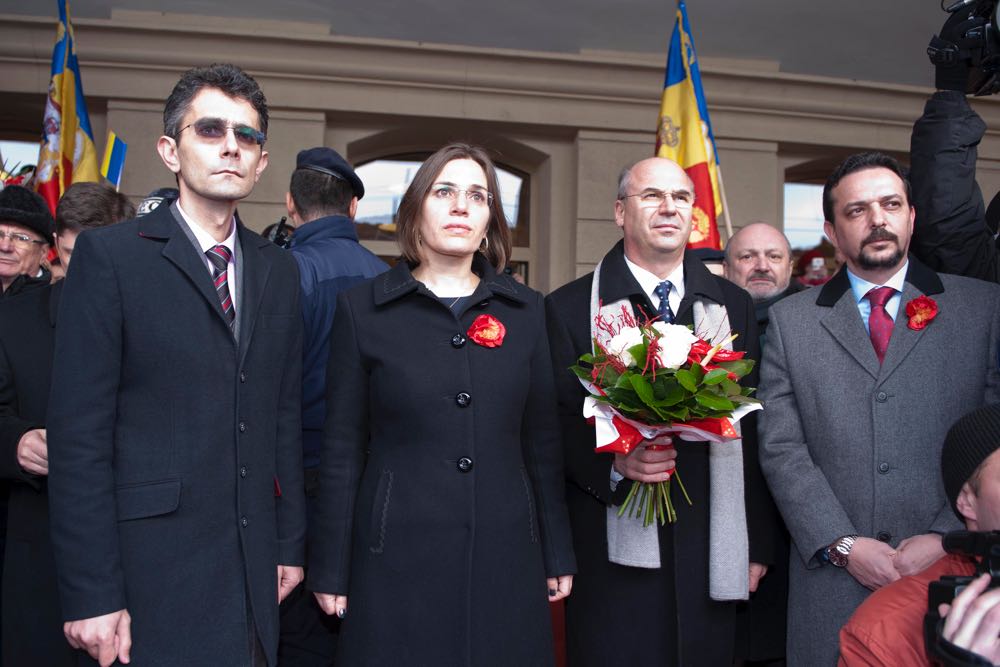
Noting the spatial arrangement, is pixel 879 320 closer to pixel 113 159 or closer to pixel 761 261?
pixel 761 261

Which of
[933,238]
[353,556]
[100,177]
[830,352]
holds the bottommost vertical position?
[353,556]

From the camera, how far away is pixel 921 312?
293 cm

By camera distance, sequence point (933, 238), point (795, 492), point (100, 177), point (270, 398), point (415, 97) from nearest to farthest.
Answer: point (270, 398)
point (795, 492)
point (933, 238)
point (100, 177)
point (415, 97)

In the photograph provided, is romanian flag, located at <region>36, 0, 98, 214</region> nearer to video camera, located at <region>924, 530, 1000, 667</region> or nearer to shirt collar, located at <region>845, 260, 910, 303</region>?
shirt collar, located at <region>845, 260, 910, 303</region>

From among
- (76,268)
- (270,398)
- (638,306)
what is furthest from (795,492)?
(76,268)

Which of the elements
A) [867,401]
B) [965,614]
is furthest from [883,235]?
[965,614]

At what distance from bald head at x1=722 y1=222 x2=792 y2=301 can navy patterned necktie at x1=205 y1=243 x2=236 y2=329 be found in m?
3.05

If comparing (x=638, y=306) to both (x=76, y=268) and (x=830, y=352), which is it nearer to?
(x=830, y=352)

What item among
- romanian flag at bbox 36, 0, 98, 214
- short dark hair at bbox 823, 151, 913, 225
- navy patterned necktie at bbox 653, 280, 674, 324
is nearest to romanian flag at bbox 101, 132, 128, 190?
romanian flag at bbox 36, 0, 98, 214

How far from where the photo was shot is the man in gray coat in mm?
2824

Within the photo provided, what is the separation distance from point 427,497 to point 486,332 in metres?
0.51

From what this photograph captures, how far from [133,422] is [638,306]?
1.72m

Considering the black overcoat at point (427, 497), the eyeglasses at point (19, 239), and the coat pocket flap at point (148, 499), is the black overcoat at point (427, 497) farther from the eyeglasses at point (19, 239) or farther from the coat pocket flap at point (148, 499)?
the eyeglasses at point (19, 239)

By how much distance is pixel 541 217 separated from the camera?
875 cm
